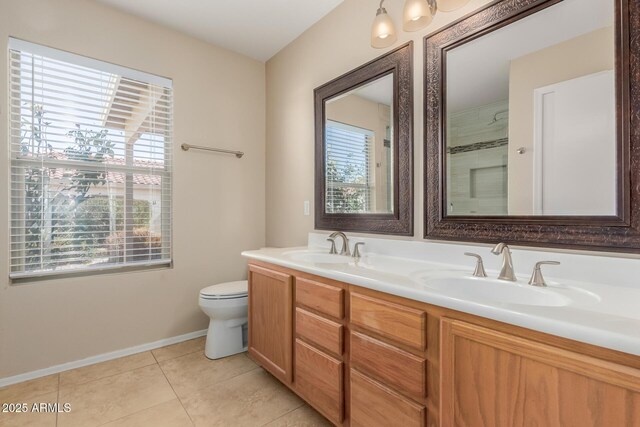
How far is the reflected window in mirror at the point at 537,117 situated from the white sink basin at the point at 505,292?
0.33 metres

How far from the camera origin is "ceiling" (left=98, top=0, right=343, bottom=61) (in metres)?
2.07

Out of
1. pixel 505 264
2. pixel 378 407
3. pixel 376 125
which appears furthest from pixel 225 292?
pixel 505 264

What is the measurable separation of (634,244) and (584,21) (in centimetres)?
83

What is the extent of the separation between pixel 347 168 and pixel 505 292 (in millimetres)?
1226

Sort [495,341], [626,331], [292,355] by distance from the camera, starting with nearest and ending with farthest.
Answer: [626,331] → [495,341] → [292,355]

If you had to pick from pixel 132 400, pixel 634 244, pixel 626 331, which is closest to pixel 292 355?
pixel 132 400

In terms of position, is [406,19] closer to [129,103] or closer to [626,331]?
[626,331]

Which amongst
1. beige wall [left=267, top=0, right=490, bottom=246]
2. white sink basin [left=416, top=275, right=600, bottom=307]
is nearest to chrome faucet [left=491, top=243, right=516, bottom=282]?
white sink basin [left=416, top=275, right=600, bottom=307]

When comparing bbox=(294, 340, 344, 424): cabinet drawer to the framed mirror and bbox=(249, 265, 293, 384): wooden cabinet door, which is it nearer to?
bbox=(249, 265, 293, 384): wooden cabinet door

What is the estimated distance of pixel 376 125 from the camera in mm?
1834

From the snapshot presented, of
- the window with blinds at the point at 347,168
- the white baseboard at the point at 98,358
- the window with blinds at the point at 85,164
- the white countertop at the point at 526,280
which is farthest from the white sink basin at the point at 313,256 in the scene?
the white baseboard at the point at 98,358

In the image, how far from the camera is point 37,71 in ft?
6.19

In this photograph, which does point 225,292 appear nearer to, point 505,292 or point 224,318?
point 224,318

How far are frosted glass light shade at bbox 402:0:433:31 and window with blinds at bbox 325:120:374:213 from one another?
0.64 meters
